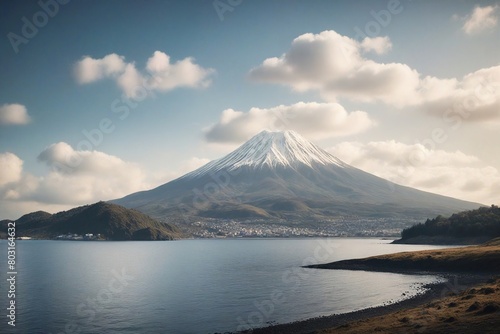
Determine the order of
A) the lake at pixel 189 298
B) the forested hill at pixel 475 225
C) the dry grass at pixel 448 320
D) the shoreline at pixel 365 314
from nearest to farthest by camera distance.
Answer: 1. the dry grass at pixel 448 320
2. the shoreline at pixel 365 314
3. the lake at pixel 189 298
4. the forested hill at pixel 475 225

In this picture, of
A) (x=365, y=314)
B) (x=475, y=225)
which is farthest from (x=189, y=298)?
(x=475, y=225)

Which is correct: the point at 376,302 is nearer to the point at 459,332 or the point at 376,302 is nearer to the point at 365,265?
the point at 459,332

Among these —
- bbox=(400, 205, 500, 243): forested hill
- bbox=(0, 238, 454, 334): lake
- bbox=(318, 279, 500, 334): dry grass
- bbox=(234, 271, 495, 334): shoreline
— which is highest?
bbox=(400, 205, 500, 243): forested hill

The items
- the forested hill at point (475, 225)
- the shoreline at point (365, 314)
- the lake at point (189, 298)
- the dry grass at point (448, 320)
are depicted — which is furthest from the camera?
the forested hill at point (475, 225)

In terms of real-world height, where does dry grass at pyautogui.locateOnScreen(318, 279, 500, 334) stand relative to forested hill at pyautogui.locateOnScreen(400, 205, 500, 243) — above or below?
below

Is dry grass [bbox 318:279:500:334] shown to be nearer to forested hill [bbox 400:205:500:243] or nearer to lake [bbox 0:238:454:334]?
lake [bbox 0:238:454:334]

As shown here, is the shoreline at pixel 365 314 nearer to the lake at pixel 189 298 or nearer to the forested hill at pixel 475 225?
the lake at pixel 189 298

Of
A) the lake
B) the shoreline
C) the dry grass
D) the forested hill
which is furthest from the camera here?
the forested hill

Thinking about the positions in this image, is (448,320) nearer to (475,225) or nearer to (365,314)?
(365,314)

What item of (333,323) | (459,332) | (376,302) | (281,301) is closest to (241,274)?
(281,301)

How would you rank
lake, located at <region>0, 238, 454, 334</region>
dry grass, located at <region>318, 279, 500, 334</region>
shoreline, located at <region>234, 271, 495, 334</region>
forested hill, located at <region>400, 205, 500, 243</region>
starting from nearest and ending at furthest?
1. dry grass, located at <region>318, 279, 500, 334</region>
2. shoreline, located at <region>234, 271, 495, 334</region>
3. lake, located at <region>0, 238, 454, 334</region>
4. forested hill, located at <region>400, 205, 500, 243</region>

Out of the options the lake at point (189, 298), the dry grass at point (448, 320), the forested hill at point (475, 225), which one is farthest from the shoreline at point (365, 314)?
the forested hill at point (475, 225)

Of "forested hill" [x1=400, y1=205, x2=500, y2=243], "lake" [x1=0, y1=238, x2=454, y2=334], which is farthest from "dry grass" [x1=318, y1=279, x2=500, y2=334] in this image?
"forested hill" [x1=400, y1=205, x2=500, y2=243]

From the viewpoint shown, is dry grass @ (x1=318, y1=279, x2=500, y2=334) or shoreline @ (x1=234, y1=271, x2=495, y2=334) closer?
dry grass @ (x1=318, y1=279, x2=500, y2=334)
